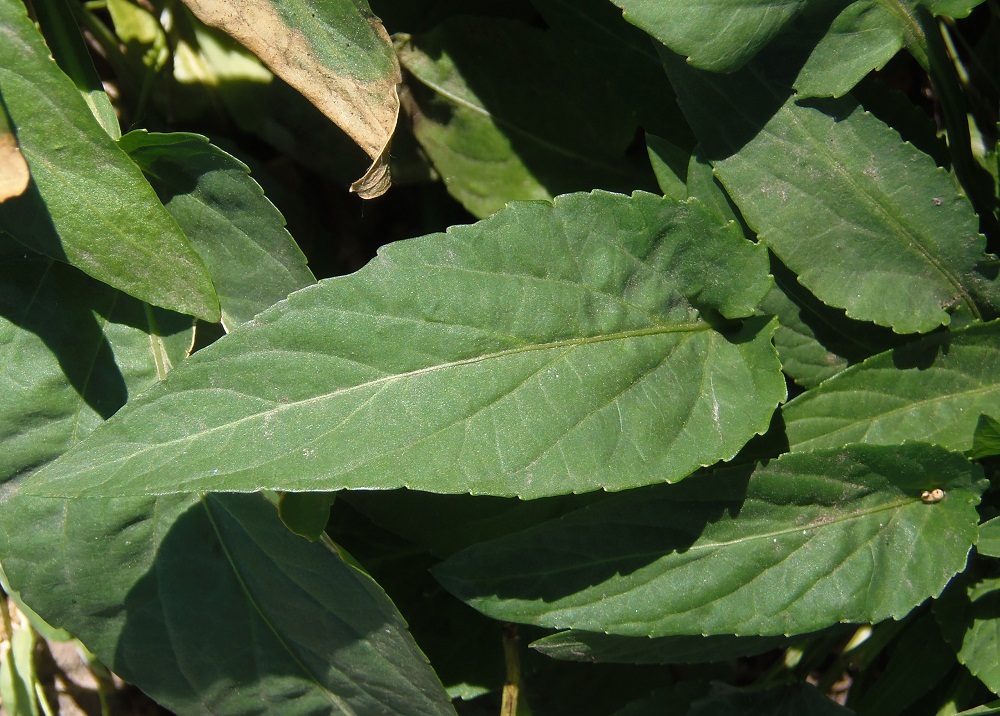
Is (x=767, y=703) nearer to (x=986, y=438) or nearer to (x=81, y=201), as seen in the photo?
(x=986, y=438)

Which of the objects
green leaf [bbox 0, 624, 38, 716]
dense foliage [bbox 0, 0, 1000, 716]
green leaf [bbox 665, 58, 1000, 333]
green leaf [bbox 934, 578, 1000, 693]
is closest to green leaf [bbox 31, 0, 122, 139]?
dense foliage [bbox 0, 0, 1000, 716]

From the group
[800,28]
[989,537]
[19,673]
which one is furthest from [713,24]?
[19,673]

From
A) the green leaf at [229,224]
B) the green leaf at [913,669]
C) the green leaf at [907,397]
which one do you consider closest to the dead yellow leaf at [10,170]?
the green leaf at [229,224]

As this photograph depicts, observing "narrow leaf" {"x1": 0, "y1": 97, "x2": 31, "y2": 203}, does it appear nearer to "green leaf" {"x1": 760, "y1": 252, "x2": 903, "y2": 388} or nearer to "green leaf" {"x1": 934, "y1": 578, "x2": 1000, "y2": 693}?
"green leaf" {"x1": 760, "y1": 252, "x2": 903, "y2": 388}

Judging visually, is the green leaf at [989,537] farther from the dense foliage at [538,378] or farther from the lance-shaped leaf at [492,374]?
the lance-shaped leaf at [492,374]

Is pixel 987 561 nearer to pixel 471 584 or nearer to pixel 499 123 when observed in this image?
pixel 471 584
